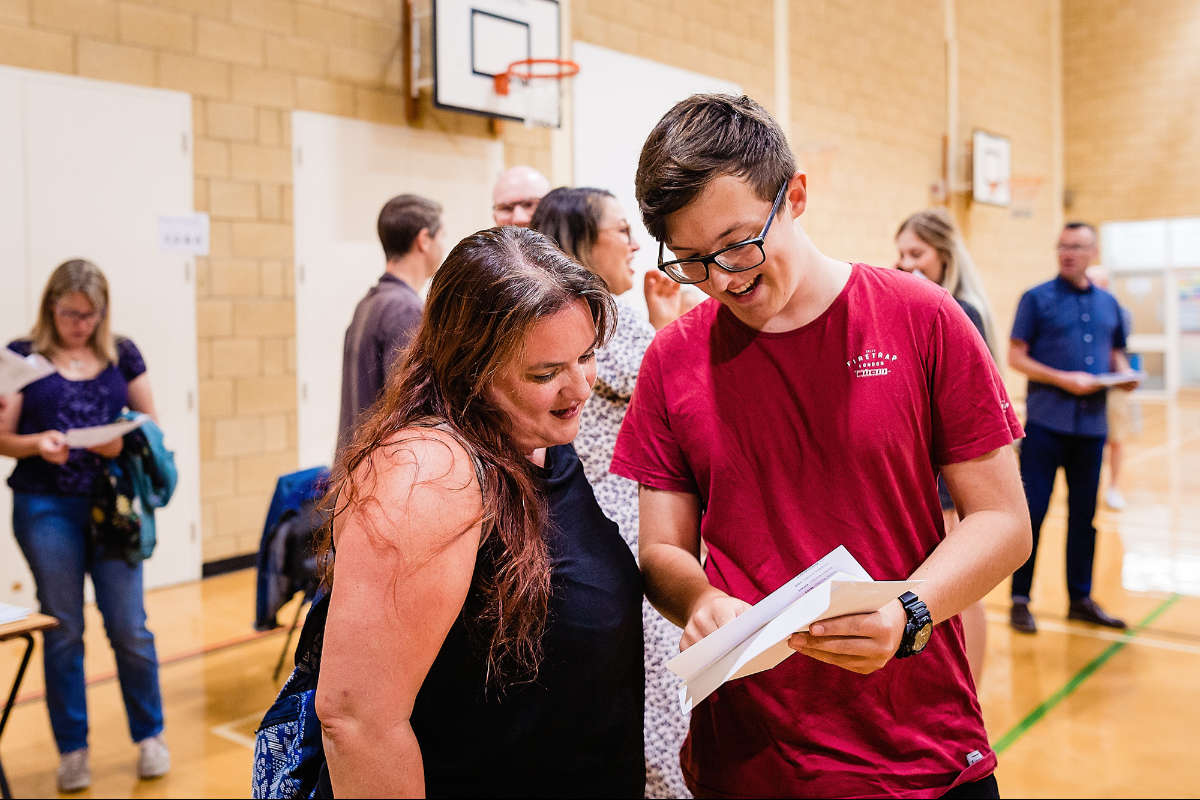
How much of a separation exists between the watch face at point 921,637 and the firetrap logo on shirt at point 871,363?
317 millimetres

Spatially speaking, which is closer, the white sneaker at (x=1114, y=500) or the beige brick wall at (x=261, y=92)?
the beige brick wall at (x=261, y=92)

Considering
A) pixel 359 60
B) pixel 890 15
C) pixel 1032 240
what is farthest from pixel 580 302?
pixel 1032 240

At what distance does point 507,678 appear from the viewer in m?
1.17

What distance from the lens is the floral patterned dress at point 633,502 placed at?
2025mm

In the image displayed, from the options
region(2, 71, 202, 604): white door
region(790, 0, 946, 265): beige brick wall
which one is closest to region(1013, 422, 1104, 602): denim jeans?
region(2, 71, 202, 604): white door

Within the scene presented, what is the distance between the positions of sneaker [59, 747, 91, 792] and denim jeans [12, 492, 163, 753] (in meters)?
0.03

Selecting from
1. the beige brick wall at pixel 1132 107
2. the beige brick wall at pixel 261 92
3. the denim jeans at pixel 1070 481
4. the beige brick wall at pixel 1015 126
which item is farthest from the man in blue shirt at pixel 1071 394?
the beige brick wall at pixel 1132 107

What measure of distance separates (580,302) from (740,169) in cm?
25

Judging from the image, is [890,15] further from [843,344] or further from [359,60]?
[843,344]

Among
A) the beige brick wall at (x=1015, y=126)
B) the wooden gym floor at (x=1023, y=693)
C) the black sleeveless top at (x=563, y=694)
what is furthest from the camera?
the beige brick wall at (x=1015, y=126)

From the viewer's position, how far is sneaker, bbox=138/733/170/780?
3.09 meters

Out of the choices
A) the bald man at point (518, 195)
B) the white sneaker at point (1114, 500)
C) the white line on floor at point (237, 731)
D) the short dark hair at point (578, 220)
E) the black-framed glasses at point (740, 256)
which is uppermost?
the bald man at point (518, 195)

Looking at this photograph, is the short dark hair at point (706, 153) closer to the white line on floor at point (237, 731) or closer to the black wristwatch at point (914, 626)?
the black wristwatch at point (914, 626)

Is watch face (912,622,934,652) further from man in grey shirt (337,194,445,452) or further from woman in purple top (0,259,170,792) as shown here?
woman in purple top (0,259,170,792)
